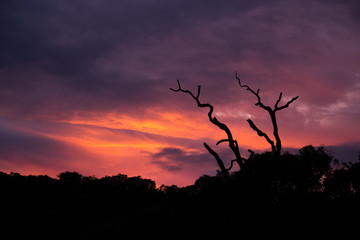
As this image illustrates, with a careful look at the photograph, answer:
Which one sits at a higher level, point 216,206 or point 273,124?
point 273,124

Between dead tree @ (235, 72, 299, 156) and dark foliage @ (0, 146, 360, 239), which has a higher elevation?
dead tree @ (235, 72, 299, 156)

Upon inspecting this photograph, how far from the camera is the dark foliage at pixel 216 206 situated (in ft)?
72.8

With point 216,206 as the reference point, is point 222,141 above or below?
above

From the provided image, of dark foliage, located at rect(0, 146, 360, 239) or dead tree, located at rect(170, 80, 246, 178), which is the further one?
dead tree, located at rect(170, 80, 246, 178)

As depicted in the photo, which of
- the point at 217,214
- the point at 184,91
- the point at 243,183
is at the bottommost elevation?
the point at 217,214

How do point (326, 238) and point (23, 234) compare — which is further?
point (23, 234)

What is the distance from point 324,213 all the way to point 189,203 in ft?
35.9

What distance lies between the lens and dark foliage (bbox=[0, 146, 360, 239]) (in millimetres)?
22188

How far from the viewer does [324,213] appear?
2292cm

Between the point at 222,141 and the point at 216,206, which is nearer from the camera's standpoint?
the point at 216,206

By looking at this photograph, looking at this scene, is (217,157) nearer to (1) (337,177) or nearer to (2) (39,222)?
(1) (337,177)

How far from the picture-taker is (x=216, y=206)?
25.7m

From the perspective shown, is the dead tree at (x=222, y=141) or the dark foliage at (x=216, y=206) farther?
the dead tree at (x=222, y=141)

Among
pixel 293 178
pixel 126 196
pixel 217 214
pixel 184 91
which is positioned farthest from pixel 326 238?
pixel 126 196
